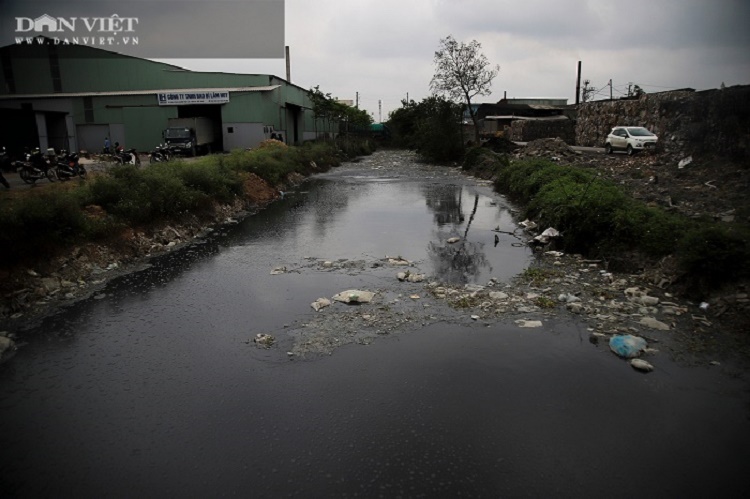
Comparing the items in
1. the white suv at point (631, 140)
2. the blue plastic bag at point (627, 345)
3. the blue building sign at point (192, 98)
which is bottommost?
the blue plastic bag at point (627, 345)

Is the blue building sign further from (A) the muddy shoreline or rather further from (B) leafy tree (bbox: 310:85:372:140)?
(A) the muddy shoreline

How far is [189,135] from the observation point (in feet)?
88.4

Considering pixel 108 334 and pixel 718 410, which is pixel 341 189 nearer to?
pixel 108 334

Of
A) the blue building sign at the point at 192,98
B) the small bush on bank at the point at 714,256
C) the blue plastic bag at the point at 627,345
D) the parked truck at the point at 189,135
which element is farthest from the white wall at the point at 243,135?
the blue plastic bag at the point at 627,345

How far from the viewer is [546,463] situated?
361cm

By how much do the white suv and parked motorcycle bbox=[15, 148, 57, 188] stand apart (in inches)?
868

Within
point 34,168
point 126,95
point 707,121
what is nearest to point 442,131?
point 707,121

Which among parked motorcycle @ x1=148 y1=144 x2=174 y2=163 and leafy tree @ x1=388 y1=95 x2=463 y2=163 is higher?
leafy tree @ x1=388 y1=95 x2=463 y2=163

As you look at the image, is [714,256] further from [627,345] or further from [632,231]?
[627,345]

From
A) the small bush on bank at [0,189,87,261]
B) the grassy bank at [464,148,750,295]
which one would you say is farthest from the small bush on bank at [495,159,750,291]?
the small bush on bank at [0,189,87,261]

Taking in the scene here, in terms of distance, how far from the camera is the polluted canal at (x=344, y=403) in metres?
3.50

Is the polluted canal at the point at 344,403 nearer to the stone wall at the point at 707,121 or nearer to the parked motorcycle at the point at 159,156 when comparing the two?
the stone wall at the point at 707,121

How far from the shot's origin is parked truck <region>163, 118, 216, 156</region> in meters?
26.6

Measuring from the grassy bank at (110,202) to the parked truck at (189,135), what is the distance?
32.9 feet
